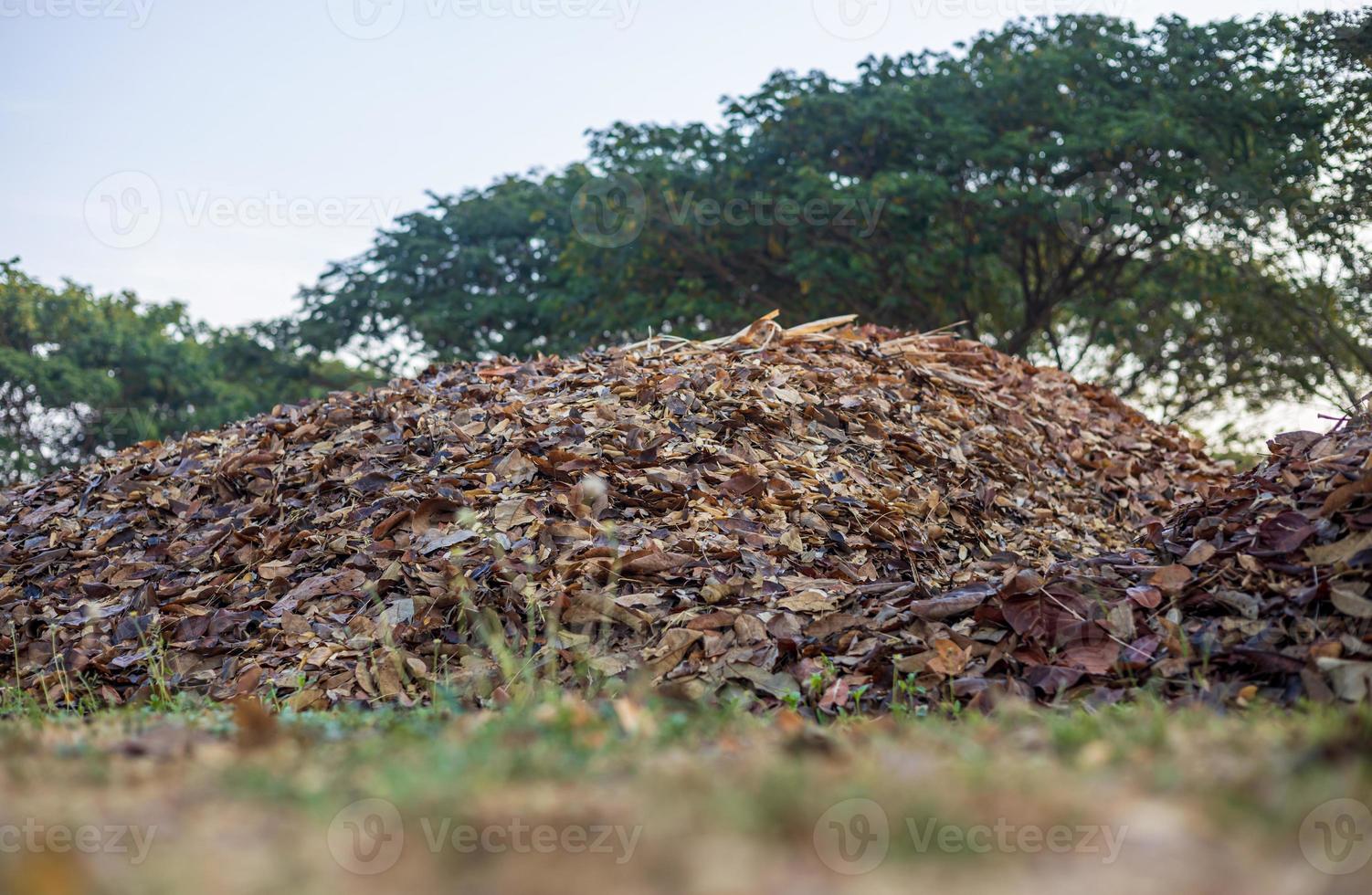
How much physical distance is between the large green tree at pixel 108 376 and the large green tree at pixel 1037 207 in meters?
6.73

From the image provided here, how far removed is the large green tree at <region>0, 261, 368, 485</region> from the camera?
17031 mm

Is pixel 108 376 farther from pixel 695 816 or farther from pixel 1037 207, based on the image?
pixel 695 816

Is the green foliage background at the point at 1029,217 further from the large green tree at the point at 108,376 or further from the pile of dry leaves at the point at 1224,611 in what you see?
the pile of dry leaves at the point at 1224,611

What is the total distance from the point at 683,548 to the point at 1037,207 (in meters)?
10.6

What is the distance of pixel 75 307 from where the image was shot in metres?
19.3

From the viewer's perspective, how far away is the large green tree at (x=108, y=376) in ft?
55.9

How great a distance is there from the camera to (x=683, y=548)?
381 cm

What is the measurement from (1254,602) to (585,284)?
1302cm

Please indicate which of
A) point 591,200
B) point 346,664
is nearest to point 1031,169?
point 591,200

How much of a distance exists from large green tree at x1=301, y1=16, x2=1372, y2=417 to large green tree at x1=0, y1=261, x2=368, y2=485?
6.73 meters

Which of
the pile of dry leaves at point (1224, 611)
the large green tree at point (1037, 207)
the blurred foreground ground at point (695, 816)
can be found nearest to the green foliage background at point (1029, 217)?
the large green tree at point (1037, 207)

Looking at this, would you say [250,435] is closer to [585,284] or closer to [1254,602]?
[1254,602]

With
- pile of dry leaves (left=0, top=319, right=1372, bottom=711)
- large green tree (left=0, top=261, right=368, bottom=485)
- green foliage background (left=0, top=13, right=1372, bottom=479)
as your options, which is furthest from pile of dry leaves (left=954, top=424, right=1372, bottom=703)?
large green tree (left=0, top=261, right=368, bottom=485)

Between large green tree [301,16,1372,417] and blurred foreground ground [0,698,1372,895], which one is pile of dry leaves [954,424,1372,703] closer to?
blurred foreground ground [0,698,1372,895]
